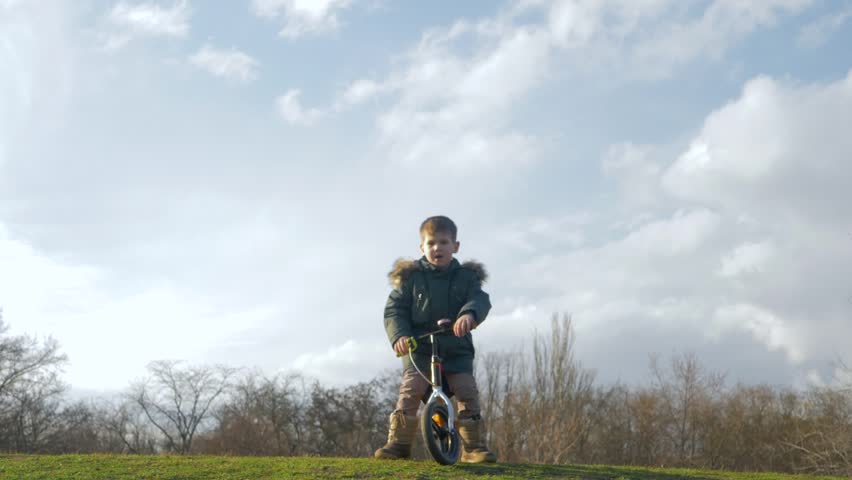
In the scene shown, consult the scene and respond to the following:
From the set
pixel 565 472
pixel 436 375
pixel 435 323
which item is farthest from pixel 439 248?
pixel 565 472

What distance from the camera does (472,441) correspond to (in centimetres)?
582

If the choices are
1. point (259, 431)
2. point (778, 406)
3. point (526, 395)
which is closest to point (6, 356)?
point (259, 431)

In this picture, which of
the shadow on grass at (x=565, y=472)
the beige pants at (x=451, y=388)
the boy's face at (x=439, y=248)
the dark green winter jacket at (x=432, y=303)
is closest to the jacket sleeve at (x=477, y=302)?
the dark green winter jacket at (x=432, y=303)

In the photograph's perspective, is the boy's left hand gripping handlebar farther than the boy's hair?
No

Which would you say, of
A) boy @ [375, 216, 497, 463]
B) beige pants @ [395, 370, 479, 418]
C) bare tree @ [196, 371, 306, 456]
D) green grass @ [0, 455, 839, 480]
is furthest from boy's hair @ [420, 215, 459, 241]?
bare tree @ [196, 371, 306, 456]

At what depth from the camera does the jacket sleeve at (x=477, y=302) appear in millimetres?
5422

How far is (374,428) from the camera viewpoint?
2094 inches

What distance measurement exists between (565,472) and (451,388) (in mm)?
1120

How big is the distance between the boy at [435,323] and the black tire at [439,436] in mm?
526

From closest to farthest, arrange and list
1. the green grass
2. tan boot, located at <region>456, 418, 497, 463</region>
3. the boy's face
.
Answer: the green grass
tan boot, located at <region>456, 418, 497, 463</region>
the boy's face

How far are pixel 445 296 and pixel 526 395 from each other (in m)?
29.0

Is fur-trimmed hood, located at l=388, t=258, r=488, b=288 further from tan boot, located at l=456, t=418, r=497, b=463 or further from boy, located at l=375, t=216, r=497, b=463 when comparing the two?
tan boot, located at l=456, t=418, r=497, b=463

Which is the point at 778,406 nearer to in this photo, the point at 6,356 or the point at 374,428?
the point at 374,428

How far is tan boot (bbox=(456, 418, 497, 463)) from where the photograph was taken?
18.8 ft
